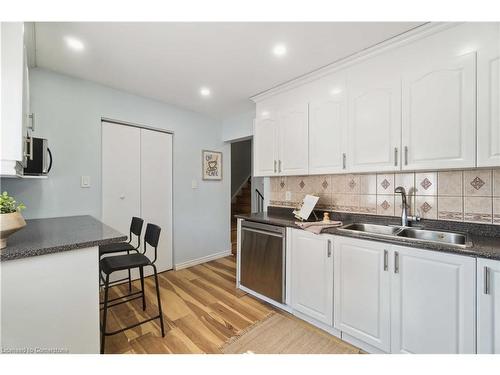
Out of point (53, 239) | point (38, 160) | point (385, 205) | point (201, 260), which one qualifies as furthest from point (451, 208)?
point (38, 160)

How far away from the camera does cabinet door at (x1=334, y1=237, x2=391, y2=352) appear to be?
1.51 meters

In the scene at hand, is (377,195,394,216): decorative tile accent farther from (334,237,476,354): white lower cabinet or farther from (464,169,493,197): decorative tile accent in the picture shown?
(334,237,476,354): white lower cabinet

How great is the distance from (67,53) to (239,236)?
2279 millimetres

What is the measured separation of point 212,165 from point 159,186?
93cm

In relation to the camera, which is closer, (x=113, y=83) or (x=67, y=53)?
(x=67, y=53)

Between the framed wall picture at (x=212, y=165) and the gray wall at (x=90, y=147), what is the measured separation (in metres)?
0.10

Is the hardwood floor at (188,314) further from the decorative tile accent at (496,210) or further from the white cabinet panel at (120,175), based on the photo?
the decorative tile accent at (496,210)

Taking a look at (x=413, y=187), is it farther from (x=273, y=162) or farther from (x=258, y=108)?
(x=258, y=108)

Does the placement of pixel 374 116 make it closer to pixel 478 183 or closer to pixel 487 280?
pixel 478 183

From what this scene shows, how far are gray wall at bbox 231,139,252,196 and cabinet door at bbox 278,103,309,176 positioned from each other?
3741 mm

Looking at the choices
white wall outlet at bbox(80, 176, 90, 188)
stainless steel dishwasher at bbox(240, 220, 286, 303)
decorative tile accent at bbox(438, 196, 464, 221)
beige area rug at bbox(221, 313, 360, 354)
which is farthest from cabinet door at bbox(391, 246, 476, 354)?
white wall outlet at bbox(80, 176, 90, 188)

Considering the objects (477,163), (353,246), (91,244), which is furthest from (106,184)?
(477,163)

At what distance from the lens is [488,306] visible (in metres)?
1.15
